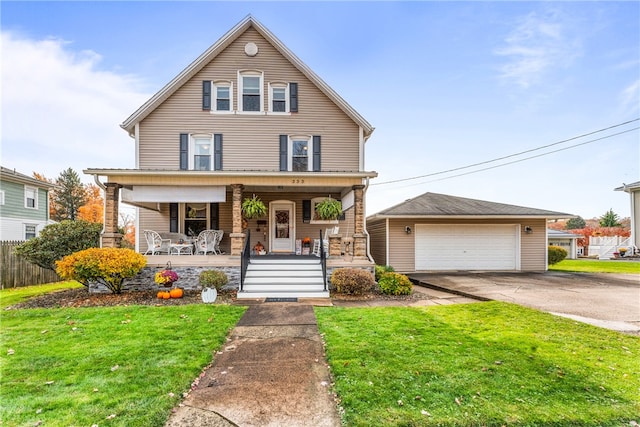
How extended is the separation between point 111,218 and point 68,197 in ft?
107

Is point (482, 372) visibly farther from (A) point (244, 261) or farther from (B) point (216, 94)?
(B) point (216, 94)

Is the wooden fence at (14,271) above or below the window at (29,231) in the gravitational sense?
below

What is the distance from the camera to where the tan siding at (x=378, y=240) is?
13.8 metres

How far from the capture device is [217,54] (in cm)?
1207

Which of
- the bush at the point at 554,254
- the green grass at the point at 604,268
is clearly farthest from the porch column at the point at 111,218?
the bush at the point at 554,254

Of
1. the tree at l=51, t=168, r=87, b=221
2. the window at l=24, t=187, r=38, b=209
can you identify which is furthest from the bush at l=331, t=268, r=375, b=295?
the tree at l=51, t=168, r=87, b=221

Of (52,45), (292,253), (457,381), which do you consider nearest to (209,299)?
(292,253)

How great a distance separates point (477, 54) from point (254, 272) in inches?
598

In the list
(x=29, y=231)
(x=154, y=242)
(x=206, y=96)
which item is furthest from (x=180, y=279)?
(x=29, y=231)

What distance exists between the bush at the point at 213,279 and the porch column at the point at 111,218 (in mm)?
3031

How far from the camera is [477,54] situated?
15.4 m

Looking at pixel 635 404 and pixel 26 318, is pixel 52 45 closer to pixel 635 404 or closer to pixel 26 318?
Answer: pixel 26 318

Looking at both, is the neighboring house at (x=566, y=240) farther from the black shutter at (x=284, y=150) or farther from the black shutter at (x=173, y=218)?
the black shutter at (x=173, y=218)

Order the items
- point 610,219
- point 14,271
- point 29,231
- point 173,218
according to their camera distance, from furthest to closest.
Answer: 1. point 610,219
2. point 29,231
3. point 173,218
4. point 14,271
